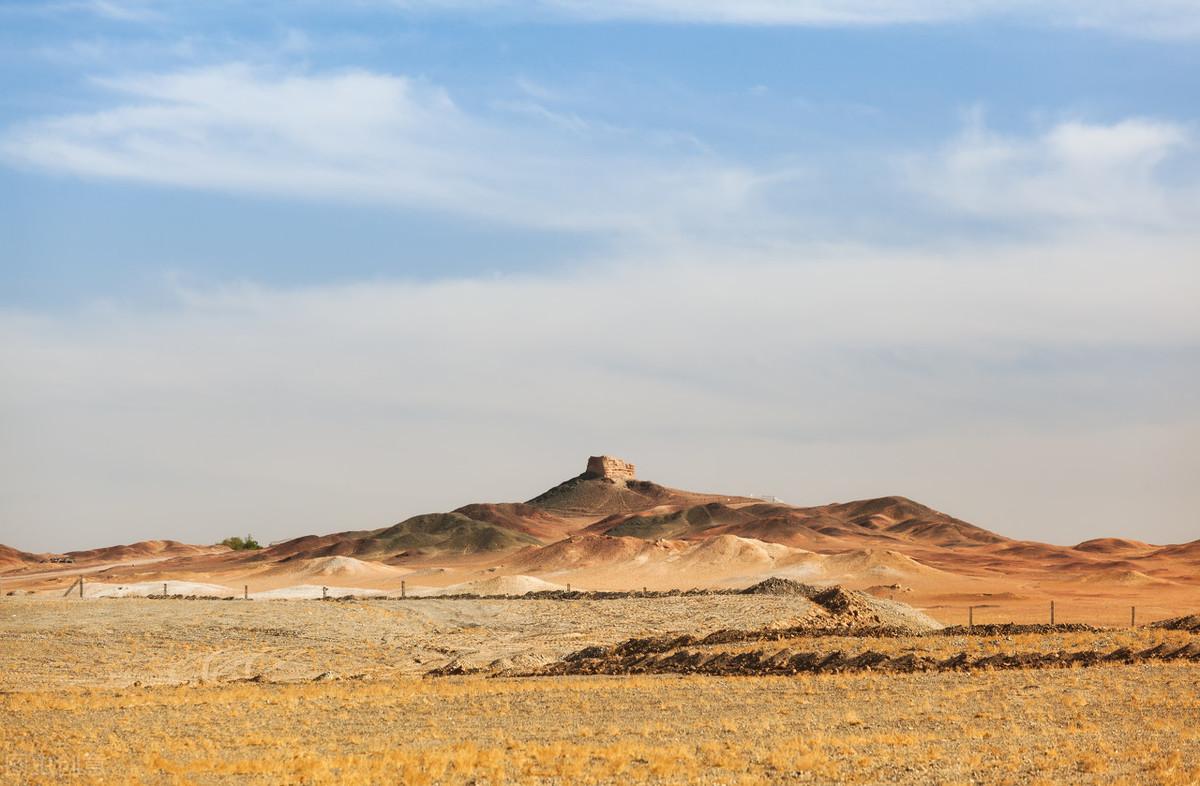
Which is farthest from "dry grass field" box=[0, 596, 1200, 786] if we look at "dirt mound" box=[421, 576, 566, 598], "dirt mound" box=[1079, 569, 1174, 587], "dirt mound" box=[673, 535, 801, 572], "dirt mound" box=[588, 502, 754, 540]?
"dirt mound" box=[588, 502, 754, 540]

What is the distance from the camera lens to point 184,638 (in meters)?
45.3

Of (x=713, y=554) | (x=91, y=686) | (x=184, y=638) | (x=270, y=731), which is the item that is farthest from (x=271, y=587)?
(x=270, y=731)

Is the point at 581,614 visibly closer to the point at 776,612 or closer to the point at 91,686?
the point at 776,612

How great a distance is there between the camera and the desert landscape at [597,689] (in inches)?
808

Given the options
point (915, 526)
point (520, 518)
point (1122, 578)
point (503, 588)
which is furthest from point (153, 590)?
point (915, 526)

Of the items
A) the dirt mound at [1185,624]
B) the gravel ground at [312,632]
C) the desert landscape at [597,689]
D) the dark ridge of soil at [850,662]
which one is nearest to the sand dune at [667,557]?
the desert landscape at [597,689]

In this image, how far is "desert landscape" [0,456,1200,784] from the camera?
808 inches

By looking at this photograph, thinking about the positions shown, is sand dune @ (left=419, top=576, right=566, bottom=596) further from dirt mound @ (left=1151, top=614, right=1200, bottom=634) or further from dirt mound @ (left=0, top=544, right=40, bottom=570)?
dirt mound @ (left=0, top=544, right=40, bottom=570)

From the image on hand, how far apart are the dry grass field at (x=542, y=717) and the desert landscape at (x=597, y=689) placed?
0.31 feet

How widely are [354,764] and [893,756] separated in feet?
28.1

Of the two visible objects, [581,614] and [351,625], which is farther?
[581,614]

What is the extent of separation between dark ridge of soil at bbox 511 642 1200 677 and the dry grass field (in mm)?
1169

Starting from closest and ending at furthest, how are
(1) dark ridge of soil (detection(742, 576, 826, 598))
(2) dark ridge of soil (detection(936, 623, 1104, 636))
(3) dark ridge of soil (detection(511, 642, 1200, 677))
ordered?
(3) dark ridge of soil (detection(511, 642, 1200, 677)) < (2) dark ridge of soil (detection(936, 623, 1104, 636)) < (1) dark ridge of soil (detection(742, 576, 826, 598))

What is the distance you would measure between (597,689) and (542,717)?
4.75 metres
